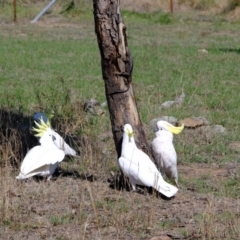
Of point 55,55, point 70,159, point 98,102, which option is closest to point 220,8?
point 55,55

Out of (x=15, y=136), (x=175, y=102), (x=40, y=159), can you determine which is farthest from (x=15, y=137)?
(x=175, y=102)

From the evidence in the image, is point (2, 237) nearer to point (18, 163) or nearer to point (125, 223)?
point (125, 223)

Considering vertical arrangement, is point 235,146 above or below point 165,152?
below

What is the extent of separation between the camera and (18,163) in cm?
723

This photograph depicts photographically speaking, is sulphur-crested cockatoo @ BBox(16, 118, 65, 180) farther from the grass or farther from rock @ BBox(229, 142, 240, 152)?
rock @ BBox(229, 142, 240, 152)

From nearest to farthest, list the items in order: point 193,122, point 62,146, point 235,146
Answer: point 62,146 < point 235,146 < point 193,122

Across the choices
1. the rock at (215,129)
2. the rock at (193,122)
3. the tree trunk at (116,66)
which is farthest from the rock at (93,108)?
the tree trunk at (116,66)

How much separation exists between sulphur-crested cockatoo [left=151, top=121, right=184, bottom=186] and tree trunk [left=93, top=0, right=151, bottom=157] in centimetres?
12

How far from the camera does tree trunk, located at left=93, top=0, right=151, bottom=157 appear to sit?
6.57 m

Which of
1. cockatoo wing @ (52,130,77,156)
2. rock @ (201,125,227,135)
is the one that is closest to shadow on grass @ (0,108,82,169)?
cockatoo wing @ (52,130,77,156)

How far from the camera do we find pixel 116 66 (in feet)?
21.9

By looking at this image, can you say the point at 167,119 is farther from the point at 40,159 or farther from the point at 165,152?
the point at 40,159

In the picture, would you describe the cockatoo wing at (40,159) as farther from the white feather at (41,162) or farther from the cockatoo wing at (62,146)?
the cockatoo wing at (62,146)

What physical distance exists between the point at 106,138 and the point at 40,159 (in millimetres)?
2128
